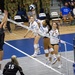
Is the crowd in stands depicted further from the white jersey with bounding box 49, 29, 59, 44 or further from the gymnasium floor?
the white jersey with bounding box 49, 29, 59, 44

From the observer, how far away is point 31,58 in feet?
40.5

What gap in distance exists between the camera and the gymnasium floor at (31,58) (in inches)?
409

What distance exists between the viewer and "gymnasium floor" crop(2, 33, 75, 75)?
34.1 feet

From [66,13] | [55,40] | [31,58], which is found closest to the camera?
[55,40]

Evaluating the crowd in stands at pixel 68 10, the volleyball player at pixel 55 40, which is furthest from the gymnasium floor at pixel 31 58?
the crowd in stands at pixel 68 10

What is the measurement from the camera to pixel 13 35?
17453mm

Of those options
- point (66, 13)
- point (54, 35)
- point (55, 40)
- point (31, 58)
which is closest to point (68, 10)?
point (66, 13)

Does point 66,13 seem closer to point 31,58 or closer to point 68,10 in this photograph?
point 68,10

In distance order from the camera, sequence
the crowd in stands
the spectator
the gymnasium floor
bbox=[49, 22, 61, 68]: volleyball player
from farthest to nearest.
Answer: the crowd in stands → the spectator → bbox=[49, 22, 61, 68]: volleyball player → the gymnasium floor

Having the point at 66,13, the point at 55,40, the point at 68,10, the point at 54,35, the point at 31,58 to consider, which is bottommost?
the point at 31,58

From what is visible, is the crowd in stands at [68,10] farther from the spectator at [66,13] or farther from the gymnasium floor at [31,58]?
the gymnasium floor at [31,58]

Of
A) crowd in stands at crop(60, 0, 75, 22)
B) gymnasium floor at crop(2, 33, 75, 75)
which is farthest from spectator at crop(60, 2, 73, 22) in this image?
gymnasium floor at crop(2, 33, 75, 75)

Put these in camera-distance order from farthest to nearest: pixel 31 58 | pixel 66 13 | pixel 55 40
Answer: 1. pixel 66 13
2. pixel 31 58
3. pixel 55 40

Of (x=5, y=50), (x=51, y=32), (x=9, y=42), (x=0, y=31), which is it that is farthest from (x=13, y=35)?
(x=0, y=31)
